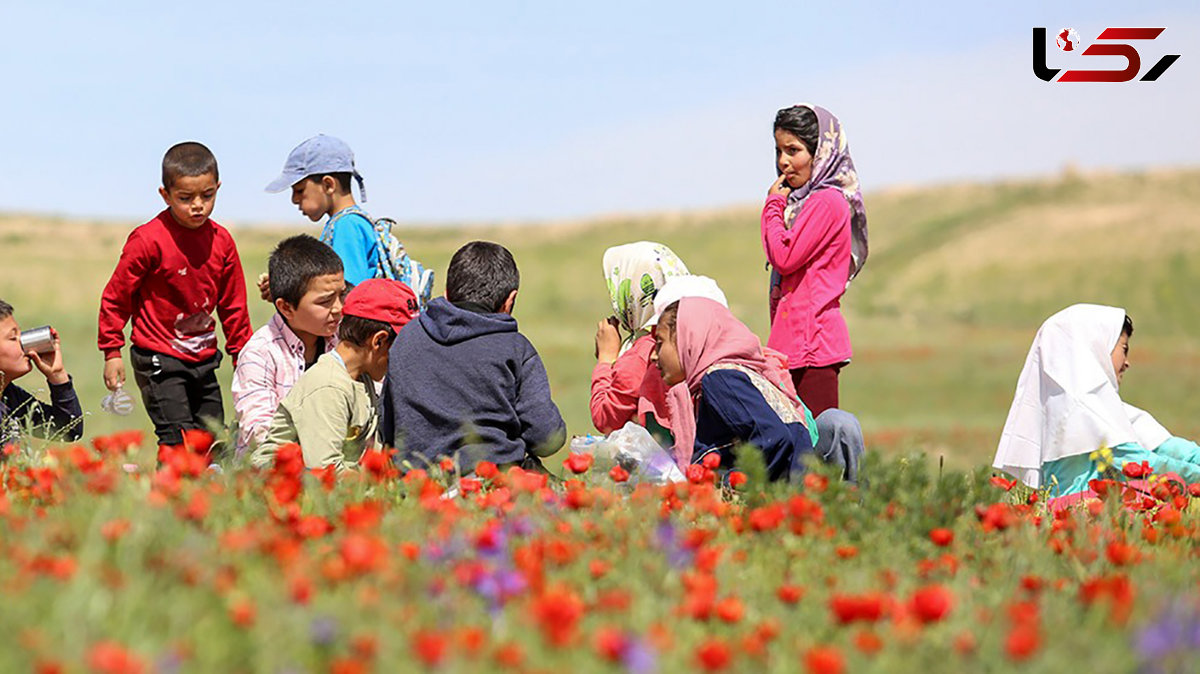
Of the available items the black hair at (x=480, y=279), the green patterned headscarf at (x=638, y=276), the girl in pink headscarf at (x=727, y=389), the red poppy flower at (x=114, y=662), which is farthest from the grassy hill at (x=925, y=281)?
the red poppy flower at (x=114, y=662)

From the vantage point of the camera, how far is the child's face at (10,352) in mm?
6574

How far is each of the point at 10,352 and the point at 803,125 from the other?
4.32m

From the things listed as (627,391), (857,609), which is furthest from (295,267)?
(857,609)

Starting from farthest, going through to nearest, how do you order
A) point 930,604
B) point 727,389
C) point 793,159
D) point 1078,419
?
point 793,159, point 1078,419, point 727,389, point 930,604

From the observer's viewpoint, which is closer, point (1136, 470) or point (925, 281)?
point (1136, 470)

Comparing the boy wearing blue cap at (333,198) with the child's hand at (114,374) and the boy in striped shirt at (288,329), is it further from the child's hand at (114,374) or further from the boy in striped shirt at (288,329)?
the child's hand at (114,374)

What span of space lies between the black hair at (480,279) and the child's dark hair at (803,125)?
2032 mm

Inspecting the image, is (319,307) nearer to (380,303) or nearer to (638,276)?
(380,303)

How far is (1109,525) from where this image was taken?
16.3 feet

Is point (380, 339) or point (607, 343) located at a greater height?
point (380, 339)

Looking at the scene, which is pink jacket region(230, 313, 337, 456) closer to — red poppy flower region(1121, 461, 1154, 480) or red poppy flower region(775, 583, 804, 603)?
red poppy flower region(775, 583, 804, 603)

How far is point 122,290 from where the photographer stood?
7074 millimetres

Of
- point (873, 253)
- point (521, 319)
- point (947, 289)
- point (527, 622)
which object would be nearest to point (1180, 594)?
point (527, 622)

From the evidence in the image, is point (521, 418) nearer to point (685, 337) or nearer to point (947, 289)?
point (685, 337)
